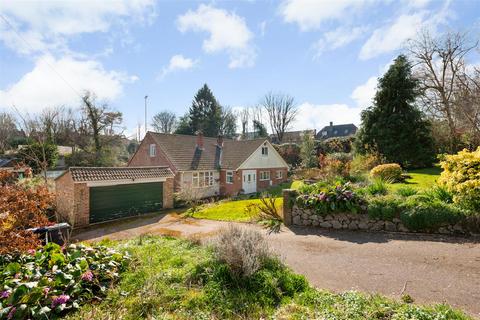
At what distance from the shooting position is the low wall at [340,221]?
320 inches

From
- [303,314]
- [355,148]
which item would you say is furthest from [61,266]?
[355,148]

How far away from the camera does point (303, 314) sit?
154 inches

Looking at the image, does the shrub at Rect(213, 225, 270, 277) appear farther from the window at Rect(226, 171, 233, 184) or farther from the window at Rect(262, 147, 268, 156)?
the window at Rect(262, 147, 268, 156)

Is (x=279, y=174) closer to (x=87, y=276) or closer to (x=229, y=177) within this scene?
(x=229, y=177)

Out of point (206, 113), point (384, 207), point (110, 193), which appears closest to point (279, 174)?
point (110, 193)

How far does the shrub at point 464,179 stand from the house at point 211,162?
17079mm

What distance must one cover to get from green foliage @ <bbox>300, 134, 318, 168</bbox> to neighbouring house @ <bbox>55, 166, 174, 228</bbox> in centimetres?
1939

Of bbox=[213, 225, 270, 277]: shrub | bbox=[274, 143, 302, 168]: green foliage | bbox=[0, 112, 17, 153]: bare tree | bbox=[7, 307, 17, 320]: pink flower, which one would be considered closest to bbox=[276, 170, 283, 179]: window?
bbox=[274, 143, 302, 168]: green foliage

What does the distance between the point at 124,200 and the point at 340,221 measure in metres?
13.4

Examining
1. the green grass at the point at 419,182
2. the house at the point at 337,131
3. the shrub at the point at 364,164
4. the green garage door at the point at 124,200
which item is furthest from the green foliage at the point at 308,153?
the house at the point at 337,131

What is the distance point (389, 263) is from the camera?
605 cm

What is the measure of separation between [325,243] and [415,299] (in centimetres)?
359

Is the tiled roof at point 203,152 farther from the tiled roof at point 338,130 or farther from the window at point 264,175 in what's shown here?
the tiled roof at point 338,130

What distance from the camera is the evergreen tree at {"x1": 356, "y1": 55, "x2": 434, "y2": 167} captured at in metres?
21.7
